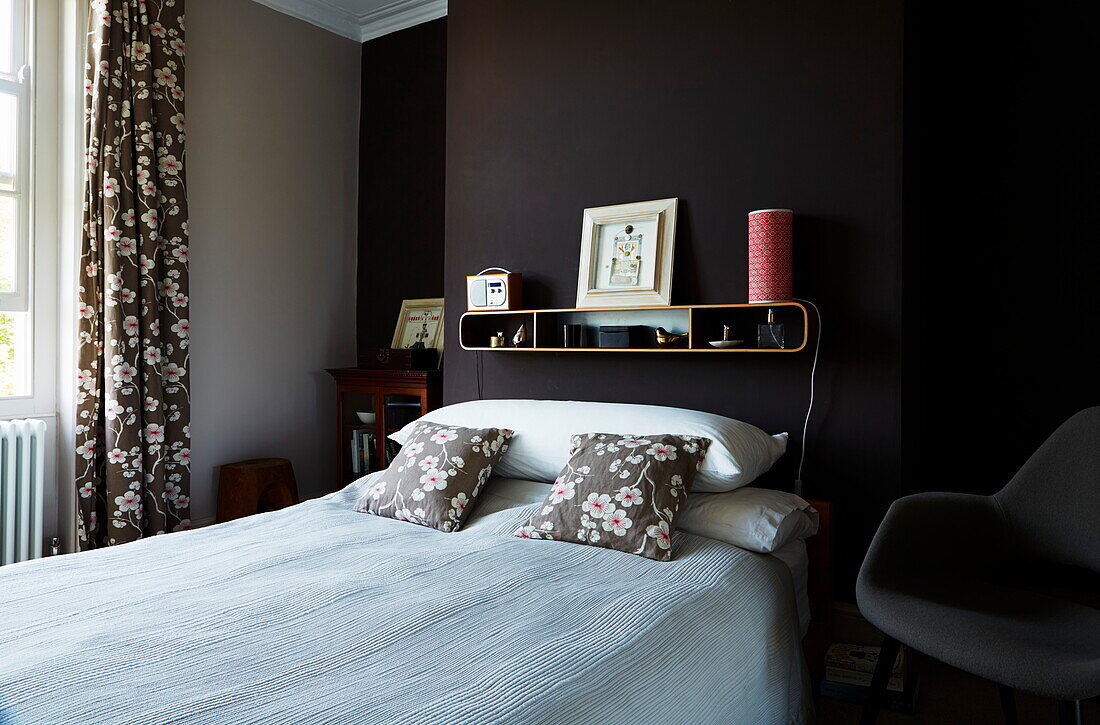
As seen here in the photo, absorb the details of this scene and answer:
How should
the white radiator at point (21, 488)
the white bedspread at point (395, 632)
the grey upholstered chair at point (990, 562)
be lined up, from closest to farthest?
1. the white bedspread at point (395, 632)
2. the grey upholstered chair at point (990, 562)
3. the white radiator at point (21, 488)

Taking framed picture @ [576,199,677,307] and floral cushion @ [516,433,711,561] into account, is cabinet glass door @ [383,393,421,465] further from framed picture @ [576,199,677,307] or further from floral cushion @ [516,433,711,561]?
floral cushion @ [516,433,711,561]

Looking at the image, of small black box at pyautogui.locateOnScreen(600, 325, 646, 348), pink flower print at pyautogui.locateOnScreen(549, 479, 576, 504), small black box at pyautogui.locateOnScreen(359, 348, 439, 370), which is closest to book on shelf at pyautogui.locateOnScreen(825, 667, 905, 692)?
pink flower print at pyautogui.locateOnScreen(549, 479, 576, 504)

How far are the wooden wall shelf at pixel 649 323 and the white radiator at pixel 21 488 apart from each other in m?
1.72

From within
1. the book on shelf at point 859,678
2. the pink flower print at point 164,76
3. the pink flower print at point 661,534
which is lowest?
the book on shelf at point 859,678

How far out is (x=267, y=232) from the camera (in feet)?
13.2

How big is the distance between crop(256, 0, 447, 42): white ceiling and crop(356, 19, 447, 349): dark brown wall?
2.1 inches

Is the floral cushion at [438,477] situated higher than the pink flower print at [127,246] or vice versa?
the pink flower print at [127,246]

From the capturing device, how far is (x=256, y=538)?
2189mm

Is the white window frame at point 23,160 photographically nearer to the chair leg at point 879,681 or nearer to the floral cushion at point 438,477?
the floral cushion at point 438,477

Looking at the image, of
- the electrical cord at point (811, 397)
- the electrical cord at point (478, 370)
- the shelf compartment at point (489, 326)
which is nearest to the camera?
the electrical cord at point (811, 397)

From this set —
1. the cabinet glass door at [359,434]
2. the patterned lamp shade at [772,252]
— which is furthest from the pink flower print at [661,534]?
the cabinet glass door at [359,434]

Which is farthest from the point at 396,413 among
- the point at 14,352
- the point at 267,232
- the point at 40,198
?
the point at 40,198

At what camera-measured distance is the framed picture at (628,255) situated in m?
2.76

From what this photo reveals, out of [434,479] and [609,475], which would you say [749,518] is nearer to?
[609,475]
